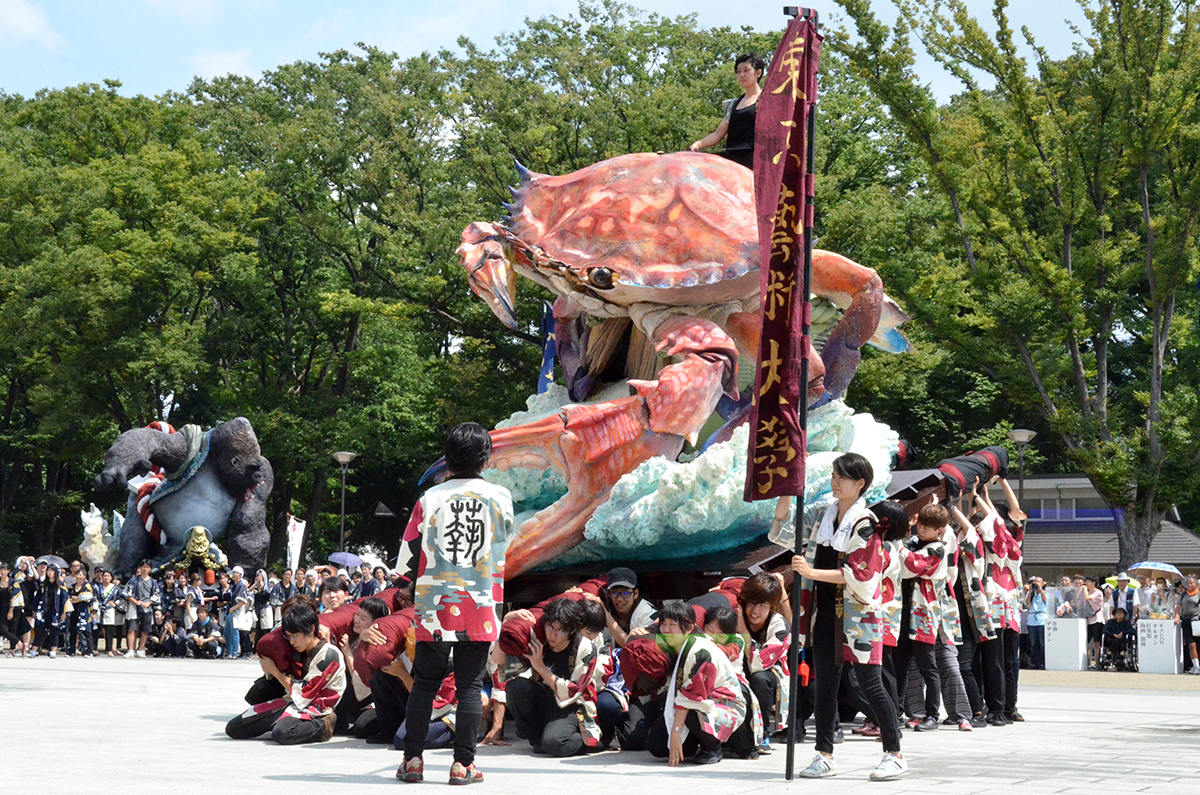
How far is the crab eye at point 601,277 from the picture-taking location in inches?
474

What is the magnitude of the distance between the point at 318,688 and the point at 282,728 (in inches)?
14.3

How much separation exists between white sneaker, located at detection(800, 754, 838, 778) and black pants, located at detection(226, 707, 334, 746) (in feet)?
10.8

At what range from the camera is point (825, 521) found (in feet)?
24.8

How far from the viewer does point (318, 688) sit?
9094 mm

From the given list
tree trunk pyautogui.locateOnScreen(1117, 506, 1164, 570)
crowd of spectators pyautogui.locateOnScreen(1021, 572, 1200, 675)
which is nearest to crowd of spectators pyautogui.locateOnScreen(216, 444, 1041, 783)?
crowd of spectators pyautogui.locateOnScreen(1021, 572, 1200, 675)

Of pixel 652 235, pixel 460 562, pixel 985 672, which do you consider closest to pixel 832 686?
pixel 460 562

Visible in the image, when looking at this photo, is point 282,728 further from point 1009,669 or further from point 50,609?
point 50,609

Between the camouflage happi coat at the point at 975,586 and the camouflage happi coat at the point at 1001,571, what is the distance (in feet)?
0.48

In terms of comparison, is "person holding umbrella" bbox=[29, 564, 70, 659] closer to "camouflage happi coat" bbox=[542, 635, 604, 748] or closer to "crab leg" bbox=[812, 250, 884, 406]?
"crab leg" bbox=[812, 250, 884, 406]

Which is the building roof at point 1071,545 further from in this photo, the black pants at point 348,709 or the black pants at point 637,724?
the black pants at point 348,709

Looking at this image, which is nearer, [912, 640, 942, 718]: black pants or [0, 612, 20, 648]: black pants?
[912, 640, 942, 718]: black pants

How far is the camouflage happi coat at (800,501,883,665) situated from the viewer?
737 centimetres

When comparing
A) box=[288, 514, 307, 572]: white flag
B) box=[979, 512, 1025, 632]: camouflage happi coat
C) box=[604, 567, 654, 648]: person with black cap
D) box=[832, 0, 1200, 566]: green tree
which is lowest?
box=[604, 567, 654, 648]: person with black cap

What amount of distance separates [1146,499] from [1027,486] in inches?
620
